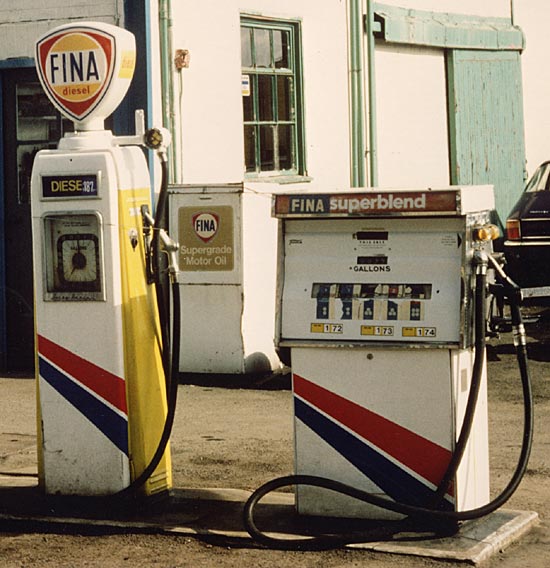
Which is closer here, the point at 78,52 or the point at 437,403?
the point at 437,403

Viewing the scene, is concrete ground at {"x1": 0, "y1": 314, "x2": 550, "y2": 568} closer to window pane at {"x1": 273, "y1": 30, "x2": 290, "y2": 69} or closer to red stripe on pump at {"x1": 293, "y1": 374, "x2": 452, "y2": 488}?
red stripe on pump at {"x1": 293, "y1": 374, "x2": 452, "y2": 488}

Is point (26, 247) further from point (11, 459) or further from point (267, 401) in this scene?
point (11, 459)

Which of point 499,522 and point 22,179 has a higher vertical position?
point 22,179

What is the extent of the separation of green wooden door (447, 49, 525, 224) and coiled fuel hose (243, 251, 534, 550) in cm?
1017

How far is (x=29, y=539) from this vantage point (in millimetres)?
6316

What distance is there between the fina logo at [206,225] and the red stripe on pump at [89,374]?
4.17 metres

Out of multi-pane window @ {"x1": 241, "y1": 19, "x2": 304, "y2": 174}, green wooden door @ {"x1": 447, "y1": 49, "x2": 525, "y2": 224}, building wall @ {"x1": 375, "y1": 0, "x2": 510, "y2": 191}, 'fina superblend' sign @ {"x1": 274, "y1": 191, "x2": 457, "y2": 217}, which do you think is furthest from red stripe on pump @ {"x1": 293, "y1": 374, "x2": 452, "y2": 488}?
green wooden door @ {"x1": 447, "y1": 49, "x2": 525, "y2": 224}

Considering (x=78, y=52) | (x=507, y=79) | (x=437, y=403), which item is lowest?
(x=437, y=403)

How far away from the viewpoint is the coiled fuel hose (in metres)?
5.93

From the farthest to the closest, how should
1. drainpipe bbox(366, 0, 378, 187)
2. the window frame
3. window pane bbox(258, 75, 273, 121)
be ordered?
drainpipe bbox(366, 0, 378, 187), window pane bbox(258, 75, 273, 121), the window frame

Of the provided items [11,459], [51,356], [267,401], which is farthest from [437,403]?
[267,401]

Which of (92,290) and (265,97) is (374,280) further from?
(265,97)

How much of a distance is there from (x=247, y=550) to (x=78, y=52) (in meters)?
2.64

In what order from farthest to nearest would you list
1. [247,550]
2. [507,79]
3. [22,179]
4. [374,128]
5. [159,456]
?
[507,79] → [374,128] → [22,179] → [159,456] → [247,550]
